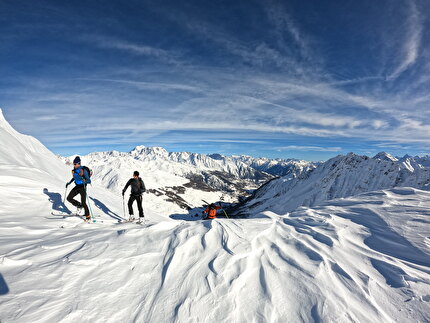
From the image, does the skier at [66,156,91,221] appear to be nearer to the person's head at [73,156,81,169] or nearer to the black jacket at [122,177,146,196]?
the person's head at [73,156,81,169]

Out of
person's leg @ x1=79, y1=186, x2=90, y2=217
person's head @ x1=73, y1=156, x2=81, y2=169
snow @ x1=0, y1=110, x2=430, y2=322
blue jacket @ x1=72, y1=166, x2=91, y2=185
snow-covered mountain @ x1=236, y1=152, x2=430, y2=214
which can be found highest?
person's head @ x1=73, y1=156, x2=81, y2=169

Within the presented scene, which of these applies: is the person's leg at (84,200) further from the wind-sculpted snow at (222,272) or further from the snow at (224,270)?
the wind-sculpted snow at (222,272)

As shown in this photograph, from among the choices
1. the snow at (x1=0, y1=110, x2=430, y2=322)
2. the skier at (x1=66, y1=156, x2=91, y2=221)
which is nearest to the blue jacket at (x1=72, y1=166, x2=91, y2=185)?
the skier at (x1=66, y1=156, x2=91, y2=221)

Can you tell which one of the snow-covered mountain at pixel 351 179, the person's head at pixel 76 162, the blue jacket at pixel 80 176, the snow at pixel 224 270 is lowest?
the snow-covered mountain at pixel 351 179

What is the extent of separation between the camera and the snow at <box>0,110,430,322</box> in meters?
4.49

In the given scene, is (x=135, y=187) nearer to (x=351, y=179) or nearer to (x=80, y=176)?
(x=80, y=176)

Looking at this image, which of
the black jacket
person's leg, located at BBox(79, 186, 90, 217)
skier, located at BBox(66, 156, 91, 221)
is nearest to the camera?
person's leg, located at BBox(79, 186, 90, 217)

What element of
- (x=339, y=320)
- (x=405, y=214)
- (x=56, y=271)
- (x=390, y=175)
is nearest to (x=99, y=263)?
(x=56, y=271)

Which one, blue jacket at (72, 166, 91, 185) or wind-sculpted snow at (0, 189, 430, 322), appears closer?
wind-sculpted snow at (0, 189, 430, 322)

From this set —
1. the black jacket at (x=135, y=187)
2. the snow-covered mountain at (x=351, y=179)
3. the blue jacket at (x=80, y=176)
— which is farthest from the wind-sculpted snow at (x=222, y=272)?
the snow-covered mountain at (x=351, y=179)

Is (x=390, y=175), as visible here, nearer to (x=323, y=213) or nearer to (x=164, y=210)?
(x=323, y=213)

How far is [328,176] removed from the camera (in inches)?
4279

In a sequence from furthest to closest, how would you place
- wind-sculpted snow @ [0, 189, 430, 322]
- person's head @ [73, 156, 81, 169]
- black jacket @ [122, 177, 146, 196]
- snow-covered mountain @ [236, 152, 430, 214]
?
snow-covered mountain @ [236, 152, 430, 214]
black jacket @ [122, 177, 146, 196]
person's head @ [73, 156, 81, 169]
wind-sculpted snow @ [0, 189, 430, 322]

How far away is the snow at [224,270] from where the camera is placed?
4492mm
